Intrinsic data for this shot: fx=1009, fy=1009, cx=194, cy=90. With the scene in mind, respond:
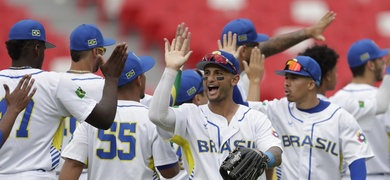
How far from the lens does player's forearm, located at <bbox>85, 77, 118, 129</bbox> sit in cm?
639

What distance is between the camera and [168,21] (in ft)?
47.5

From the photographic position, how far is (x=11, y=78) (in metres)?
6.67

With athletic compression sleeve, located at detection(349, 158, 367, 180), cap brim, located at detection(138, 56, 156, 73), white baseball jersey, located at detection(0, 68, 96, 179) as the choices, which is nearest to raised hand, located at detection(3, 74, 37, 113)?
white baseball jersey, located at detection(0, 68, 96, 179)

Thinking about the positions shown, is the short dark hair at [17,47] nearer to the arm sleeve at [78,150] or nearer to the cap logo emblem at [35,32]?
the cap logo emblem at [35,32]

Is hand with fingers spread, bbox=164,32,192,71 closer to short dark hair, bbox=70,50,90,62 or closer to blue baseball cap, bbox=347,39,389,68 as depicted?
short dark hair, bbox=70,50,90,62

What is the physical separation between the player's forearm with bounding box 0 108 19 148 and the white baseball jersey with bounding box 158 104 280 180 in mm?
A: 1037

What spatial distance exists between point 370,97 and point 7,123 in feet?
14.4

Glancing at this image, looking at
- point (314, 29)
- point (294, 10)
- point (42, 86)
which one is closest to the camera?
point (42, 86)

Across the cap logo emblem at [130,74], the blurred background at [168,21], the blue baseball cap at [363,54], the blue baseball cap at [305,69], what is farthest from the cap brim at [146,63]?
the blurred background at [168,21]

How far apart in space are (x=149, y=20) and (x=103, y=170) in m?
7.89

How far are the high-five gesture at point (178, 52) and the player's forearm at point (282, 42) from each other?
2.34 m

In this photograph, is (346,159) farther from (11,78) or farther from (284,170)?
(11,78)

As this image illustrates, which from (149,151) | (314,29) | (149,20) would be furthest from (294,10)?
(149,151)

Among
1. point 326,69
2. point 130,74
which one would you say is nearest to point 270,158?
point 130,74
